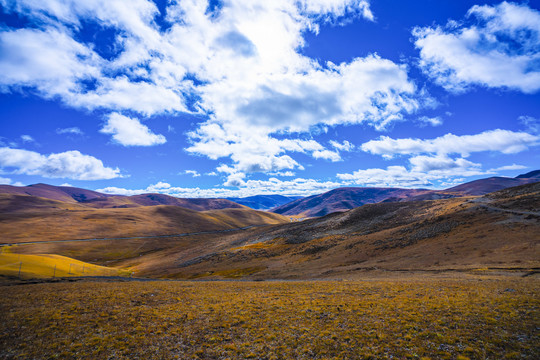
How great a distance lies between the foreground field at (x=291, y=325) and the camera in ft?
47.4

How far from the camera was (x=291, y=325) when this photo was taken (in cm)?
1878

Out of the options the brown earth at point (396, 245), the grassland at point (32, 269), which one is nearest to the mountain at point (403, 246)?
the brown earth at point (396, 245)

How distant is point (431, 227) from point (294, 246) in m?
43.4

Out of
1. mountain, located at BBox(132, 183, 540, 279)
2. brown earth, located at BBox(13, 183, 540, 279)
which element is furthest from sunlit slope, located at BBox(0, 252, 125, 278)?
brown earth, located at BBox(13, 183, 540, 279)

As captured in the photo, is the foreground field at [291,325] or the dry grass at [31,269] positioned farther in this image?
the dry grass at [31,269]

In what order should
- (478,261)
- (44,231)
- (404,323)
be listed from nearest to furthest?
(404,323) < (478,261) < (44,231)

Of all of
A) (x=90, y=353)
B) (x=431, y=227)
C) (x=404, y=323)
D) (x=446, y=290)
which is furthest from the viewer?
(x=431, y=227)

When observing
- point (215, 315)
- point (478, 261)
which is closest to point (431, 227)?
point (478, 261)

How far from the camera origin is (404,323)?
17469mm

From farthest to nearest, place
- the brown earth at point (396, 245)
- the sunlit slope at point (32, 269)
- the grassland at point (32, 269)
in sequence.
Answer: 1. the brown earth at point (396, 245)
2. the sunlit slope at point (32, 269)
3. the grassland at point (32, 269)

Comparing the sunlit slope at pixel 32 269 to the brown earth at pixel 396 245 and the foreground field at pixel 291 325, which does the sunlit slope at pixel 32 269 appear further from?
the brown earth at pixel 396 245

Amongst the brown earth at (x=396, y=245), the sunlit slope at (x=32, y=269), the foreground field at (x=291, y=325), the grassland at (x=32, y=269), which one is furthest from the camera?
the brown earth at (x=396, y=245)

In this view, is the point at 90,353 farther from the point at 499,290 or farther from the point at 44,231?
the point at 44,231

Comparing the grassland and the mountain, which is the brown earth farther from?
the grassland
